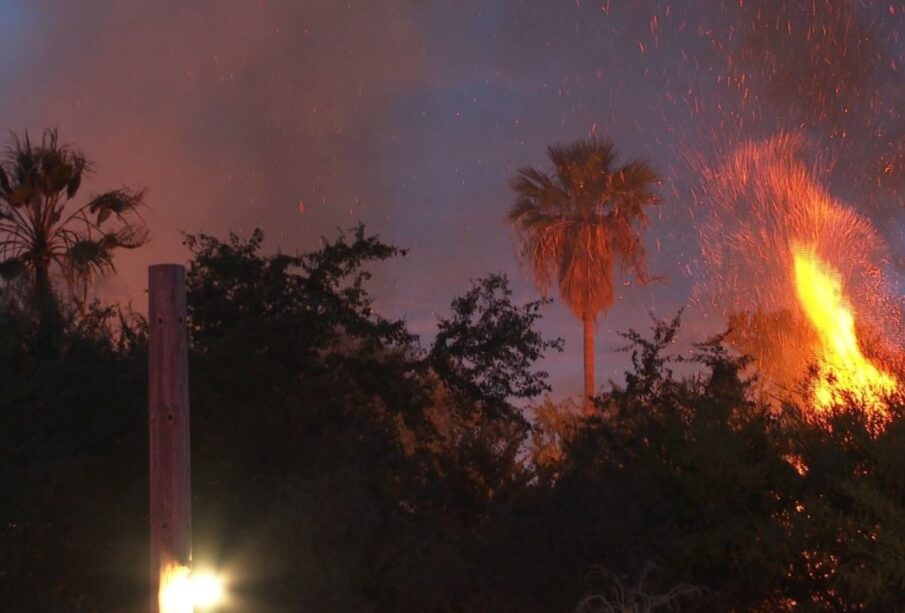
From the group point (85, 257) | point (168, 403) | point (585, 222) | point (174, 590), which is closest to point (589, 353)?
point (585, 222)

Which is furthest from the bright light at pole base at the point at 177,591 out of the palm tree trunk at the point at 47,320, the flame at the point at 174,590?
the palm tree trunk at the point at 47,320

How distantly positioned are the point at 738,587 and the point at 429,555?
438 centimetres

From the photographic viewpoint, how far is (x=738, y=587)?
1577 cm

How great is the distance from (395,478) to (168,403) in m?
7.52

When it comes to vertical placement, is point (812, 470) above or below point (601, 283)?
below

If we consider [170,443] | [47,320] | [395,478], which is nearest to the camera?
[170,443]

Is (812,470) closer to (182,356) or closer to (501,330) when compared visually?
(501,330)

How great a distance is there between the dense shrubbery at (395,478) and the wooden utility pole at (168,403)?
3.03 m

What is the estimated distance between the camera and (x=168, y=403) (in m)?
9.73

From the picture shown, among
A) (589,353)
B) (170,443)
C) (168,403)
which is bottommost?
(170,443)

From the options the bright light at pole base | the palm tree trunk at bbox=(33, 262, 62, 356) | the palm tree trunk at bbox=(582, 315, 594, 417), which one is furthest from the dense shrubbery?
the palm tree trunk at bbox=(582, 315, 594, 417)

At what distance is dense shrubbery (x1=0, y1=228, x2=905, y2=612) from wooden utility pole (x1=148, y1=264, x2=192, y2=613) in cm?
303

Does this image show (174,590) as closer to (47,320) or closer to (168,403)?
(168,403)

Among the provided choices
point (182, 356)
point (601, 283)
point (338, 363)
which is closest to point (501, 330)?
point (338, 363)
